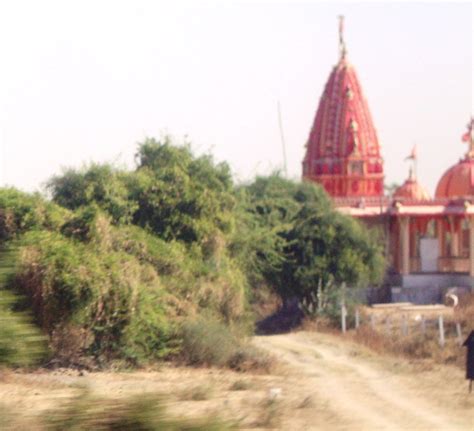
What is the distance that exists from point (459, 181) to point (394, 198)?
Result: 2.21 m

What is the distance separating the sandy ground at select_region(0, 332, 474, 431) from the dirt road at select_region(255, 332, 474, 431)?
2cm

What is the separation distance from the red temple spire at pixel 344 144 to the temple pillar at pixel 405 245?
4659 mm

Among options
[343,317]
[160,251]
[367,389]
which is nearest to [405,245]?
[343,317]

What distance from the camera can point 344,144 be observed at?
132ft

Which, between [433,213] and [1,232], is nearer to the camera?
[1,232]

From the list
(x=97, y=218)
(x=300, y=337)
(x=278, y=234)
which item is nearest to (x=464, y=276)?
(x=278, y=234)

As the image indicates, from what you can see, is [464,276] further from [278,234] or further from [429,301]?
[278,234]

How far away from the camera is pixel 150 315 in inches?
750

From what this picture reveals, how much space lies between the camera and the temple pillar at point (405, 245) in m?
34.8

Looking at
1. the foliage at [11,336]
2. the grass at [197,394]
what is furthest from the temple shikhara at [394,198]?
the foliage at [11,336]

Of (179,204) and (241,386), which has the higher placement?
(179,204)

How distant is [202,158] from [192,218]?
9.59 feet

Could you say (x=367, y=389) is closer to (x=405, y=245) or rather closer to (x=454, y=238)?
(x=405, y=245)

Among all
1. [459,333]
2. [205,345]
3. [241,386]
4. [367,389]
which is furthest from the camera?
[459,333]
